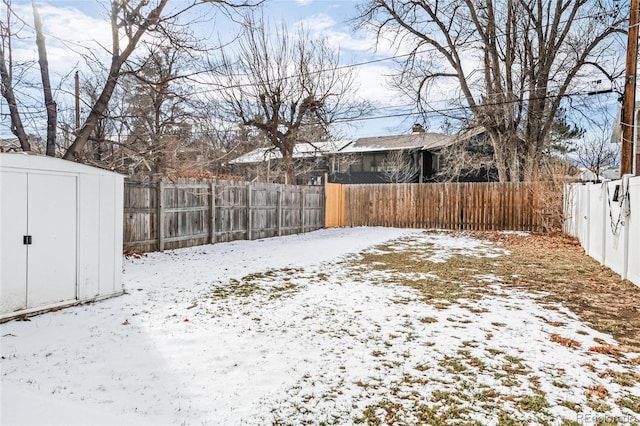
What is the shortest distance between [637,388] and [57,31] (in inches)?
350

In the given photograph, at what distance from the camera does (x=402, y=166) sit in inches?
910

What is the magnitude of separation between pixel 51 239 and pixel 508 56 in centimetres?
1721

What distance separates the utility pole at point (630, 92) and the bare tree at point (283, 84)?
31.3ft

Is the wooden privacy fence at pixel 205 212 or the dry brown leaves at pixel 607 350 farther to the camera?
the wooden privacy fence at pixel 205 212

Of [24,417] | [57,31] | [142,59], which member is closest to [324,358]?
[24,417]

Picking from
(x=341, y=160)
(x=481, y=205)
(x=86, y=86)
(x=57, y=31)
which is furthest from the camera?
(x=341, y=160)

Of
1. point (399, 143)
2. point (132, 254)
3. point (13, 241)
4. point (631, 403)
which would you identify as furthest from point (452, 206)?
point (13, 241)

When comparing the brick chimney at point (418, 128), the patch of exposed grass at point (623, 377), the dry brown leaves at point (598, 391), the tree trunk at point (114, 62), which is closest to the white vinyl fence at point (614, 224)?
the patch of exposed grass at point (623, 377)

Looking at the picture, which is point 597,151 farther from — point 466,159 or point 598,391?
point 598,391

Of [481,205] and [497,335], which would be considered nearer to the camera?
[497,335]

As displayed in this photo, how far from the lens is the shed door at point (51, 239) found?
4.34 meters

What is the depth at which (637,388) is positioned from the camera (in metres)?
2.76

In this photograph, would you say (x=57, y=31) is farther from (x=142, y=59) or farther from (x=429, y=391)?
(x=429, y=391)

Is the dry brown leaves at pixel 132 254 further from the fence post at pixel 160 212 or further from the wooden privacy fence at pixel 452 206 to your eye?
the wooden privacy fence at pixel 452 206
